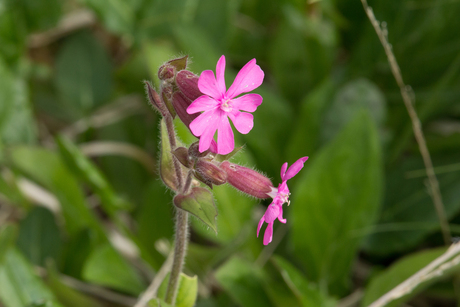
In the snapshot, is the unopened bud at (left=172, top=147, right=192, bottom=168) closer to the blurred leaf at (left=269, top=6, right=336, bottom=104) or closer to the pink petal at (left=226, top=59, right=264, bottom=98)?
the pink petal at (left=226, top=59, right=264, bottom=98)

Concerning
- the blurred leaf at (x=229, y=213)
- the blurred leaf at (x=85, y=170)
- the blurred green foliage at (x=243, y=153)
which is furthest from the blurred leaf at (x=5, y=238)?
the blurred leaf at (x=229, y=213)

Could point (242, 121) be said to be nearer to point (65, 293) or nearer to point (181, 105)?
point (181, 105)

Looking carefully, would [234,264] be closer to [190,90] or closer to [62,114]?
[190,90]

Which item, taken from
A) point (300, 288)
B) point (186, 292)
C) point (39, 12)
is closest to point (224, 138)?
point (186, 292)

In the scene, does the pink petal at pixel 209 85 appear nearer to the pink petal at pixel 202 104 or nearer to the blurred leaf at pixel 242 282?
the pink petal at pixel 202 104

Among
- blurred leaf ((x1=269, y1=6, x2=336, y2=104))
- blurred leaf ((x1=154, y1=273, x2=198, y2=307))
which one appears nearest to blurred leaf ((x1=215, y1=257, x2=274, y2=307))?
blurred leaf ((x1=154, y1=273, x2=198, y2=307))

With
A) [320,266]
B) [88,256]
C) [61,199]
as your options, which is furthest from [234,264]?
[61,199]
